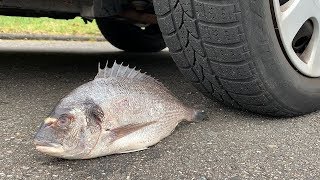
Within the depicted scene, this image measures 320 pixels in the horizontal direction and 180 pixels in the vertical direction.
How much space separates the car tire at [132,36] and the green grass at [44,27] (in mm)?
3281

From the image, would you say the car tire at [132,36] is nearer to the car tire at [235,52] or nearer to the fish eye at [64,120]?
the car tire at [235,52]

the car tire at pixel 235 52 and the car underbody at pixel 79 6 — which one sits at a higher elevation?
the car tire at pixel 235 52

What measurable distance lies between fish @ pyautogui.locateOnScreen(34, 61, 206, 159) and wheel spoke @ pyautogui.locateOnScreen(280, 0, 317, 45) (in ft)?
1.87

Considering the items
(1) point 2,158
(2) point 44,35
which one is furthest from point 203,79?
(2) point 44,35

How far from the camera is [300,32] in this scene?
7.57 ft

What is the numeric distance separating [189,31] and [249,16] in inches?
9.6

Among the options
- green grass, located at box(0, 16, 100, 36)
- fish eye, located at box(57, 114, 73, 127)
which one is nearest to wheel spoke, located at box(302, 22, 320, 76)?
fish eye, located at box(57, 114, 73, 127)

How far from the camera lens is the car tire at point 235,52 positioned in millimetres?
1897

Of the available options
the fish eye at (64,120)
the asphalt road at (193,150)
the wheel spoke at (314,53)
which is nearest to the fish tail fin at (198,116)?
the asphalt road at (193,150)

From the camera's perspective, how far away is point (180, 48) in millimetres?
2076

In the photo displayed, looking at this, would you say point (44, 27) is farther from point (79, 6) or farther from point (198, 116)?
point (198, 116)

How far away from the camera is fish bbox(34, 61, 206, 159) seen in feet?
5.15

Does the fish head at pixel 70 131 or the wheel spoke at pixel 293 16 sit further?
the wheel spoke at pixel 293 16

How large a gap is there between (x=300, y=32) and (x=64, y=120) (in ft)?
4.15
